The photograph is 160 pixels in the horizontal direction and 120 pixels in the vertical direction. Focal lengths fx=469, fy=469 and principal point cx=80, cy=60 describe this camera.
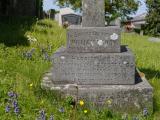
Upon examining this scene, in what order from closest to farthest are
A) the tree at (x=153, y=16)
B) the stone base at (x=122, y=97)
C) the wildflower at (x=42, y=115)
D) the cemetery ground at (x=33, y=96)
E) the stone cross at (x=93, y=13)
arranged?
the wildflower at (x=42, y=115) → the cemetery ground at (x=33, y=96) → the stone base at (x=122, y=97) → the stone cross at (x=93, y=13) → the tree at (x=153, y=16)

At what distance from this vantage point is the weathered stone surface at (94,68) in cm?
753

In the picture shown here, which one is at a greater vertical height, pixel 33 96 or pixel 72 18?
pixel 33 96

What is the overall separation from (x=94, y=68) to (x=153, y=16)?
4229 cm

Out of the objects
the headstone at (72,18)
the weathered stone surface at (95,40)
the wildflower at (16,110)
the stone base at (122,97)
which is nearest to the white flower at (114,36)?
the weathered stone surface at (95,40)

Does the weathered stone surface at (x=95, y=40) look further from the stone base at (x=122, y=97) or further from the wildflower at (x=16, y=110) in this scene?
the wildflower at (x=16, y=110)

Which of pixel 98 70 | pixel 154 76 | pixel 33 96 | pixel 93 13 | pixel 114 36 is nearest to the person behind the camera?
pixel 33 96

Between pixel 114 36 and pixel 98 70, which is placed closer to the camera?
pixel 98 70

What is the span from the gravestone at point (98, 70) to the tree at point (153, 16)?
136ft

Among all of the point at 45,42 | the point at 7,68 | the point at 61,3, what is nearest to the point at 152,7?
the point at 61,3

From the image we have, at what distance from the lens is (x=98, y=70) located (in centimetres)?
757

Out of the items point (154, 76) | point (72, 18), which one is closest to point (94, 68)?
point (154, 76)

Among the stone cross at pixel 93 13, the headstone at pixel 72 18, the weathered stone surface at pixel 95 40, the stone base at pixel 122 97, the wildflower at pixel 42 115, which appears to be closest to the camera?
the wildflower at pixel 42 115

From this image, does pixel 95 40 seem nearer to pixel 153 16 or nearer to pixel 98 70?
pixel 98 70

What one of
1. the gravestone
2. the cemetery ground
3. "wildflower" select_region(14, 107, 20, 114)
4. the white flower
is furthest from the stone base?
"wildflower" select_region(14, 107, 20, 114)
